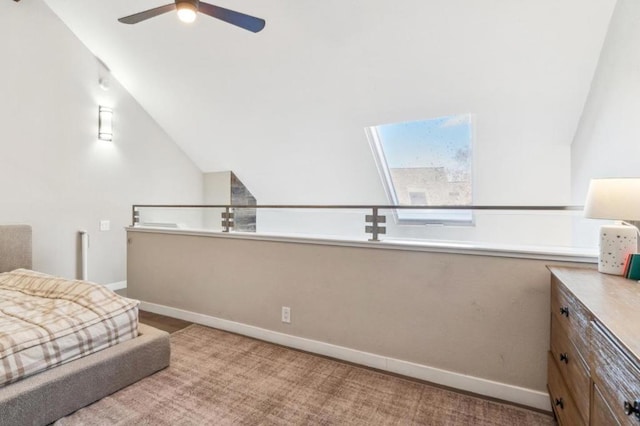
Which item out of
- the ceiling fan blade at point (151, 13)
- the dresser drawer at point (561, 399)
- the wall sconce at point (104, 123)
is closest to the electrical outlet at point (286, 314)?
the dresser drawer at point (561, 399)

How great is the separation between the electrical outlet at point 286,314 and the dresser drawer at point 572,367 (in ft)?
5.73

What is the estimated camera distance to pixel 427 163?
391 centimetres

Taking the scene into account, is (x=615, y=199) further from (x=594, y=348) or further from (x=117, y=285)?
(x=117, y=285)

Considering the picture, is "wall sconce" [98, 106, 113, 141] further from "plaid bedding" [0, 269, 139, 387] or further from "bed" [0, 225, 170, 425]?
"bed" [0, 225, 170, 425]

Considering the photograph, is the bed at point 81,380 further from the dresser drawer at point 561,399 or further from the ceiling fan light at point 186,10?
the dresser drawer at point 561,399

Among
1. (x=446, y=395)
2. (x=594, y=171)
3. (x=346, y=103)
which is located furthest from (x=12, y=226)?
(x=594, y=171)

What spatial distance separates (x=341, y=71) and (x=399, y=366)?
2486mm

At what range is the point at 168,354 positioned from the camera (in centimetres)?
234

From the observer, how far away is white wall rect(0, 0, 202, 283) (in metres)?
3.31

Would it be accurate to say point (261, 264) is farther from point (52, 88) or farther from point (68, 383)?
point (52, 88)

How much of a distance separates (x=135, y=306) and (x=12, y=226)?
77.2 inches

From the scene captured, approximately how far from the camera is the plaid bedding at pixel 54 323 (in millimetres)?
1670

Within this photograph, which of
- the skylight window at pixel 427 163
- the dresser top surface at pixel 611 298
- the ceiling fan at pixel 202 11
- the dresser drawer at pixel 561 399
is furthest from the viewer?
the skylight window at pixel 427 163

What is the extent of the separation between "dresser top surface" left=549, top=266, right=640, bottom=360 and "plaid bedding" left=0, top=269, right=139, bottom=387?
240 centimetres
